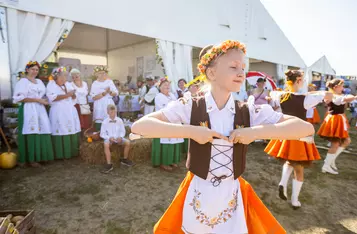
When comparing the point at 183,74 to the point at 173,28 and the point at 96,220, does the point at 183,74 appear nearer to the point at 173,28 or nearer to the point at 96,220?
the point at 173,28

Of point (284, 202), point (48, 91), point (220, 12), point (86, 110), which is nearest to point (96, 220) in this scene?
point (284, 202)

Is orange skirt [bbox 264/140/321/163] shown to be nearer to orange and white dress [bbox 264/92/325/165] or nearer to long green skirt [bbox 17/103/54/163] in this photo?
orange and white dress [bbox 264/92/325/165]

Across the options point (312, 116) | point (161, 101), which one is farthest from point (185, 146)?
point (312, 116)

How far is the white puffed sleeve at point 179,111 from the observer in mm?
1386

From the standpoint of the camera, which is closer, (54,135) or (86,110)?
(54,135)

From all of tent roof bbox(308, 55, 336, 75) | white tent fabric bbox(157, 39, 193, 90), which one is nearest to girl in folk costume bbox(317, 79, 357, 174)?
white tent fabric bbox(157, 39, 193, 90)

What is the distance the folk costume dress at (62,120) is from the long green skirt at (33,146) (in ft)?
0.57

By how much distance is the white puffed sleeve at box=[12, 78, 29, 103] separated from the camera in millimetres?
4086

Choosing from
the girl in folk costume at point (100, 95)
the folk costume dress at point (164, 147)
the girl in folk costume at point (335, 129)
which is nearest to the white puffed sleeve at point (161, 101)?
the folk costume dress at point (164, 147)

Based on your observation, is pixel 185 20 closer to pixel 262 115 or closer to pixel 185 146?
pixel 185 146

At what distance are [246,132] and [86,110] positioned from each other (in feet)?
17.2

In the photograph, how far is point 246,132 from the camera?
3.98 ft

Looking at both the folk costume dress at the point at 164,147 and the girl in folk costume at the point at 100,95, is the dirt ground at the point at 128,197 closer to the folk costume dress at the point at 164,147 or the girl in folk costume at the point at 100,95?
the folk costume dress at the point at 164,147

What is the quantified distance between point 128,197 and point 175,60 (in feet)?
20.6
